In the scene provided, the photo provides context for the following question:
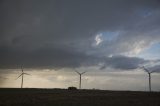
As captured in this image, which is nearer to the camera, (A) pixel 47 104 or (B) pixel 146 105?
(A) pixel 47 104

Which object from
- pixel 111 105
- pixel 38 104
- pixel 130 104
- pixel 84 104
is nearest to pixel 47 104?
pixel 38 104

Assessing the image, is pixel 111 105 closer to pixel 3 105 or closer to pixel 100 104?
pixel 100 104

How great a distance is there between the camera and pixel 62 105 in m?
98.1

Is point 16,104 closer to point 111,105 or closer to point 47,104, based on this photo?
point 47,104

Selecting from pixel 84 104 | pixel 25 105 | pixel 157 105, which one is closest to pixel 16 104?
pixel 25 105

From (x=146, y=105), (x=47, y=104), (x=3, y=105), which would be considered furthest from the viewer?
(x=146, y=105)

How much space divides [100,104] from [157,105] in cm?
1718

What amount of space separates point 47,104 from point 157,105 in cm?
3267

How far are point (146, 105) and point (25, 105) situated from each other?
117 ft

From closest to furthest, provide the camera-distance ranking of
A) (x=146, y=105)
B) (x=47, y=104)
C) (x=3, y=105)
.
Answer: (x=3, y=105), (x=47, y=104), (x=146, y=105)

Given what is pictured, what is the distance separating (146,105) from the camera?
10644 centimetres

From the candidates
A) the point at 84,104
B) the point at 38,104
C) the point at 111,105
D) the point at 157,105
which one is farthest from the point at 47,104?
the point at 157,105

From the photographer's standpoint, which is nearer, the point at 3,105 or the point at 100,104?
the point at 3,105

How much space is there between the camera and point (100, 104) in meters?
104
